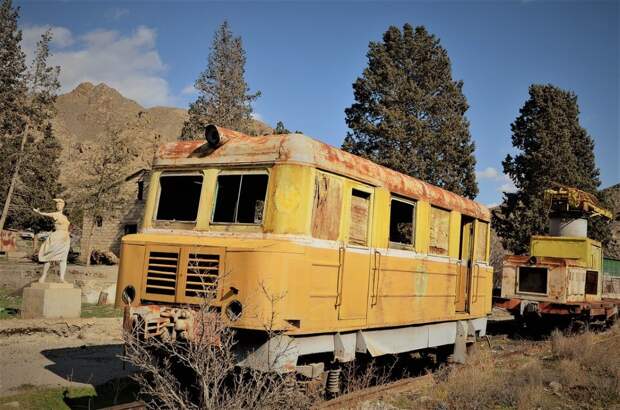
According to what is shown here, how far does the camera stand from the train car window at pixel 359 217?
23.4ft

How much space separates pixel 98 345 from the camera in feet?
36.0

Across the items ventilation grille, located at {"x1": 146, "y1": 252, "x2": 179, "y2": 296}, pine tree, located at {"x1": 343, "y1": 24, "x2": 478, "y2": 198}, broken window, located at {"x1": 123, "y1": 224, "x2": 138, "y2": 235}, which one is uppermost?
pine tree, located at {"x1": 343, "y1": 24, "x2": 478, "y2": 198}

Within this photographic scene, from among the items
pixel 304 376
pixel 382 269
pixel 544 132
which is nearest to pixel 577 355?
pixel 382 269

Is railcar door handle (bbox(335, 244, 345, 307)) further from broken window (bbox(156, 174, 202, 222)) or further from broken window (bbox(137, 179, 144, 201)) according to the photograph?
broken window (bbox(137, 179, 144, 201))

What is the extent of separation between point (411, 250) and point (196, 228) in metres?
3.36

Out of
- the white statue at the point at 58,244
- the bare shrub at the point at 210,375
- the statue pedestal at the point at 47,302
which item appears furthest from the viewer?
the white statue at the point at 58,244

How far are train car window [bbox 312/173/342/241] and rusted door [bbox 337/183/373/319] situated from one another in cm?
23

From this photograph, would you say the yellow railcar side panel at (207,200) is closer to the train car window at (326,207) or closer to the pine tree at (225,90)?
the train car window at (326,207)

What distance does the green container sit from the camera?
20.3m

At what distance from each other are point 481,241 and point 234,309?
6.59 meters

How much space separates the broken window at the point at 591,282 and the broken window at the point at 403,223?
1005cm

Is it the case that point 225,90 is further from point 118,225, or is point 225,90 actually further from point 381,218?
point 381,218

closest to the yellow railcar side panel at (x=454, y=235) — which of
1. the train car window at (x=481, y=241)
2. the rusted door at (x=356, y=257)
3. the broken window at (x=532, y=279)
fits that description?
the train car window at (x=481, y=241)

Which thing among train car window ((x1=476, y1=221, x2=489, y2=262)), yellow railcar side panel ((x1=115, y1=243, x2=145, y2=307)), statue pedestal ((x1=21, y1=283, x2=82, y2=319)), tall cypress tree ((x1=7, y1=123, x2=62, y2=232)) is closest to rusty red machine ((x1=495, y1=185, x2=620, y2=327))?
train car window ((x1=476, y1=221, x2=489, y2=262))
